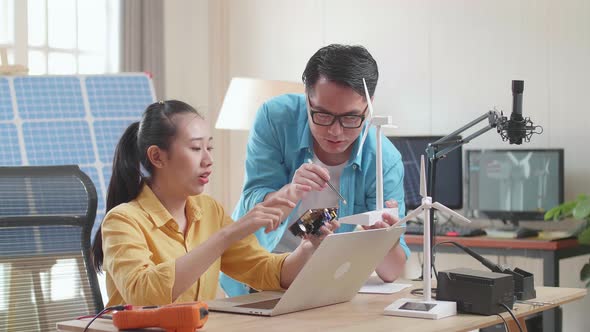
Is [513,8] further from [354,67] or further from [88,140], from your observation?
[354,67]

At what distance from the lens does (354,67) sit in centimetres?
218

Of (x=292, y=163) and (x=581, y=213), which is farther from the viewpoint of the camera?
(x=581, y=213)

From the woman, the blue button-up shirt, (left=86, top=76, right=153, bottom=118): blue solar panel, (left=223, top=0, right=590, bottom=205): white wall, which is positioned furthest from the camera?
(left=223, top=0, right=590, bottom=205): white wall

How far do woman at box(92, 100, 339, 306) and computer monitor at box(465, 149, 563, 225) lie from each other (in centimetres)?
270

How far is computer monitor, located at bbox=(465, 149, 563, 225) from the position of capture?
15.1ft

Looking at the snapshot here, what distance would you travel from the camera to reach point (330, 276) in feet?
6.20

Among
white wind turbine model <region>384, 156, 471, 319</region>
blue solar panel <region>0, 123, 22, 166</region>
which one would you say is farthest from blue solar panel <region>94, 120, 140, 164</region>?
white wind turbine model <region>384, 156, 471, 319</region>

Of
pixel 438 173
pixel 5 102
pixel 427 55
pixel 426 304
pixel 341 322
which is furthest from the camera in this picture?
pixel 427 55

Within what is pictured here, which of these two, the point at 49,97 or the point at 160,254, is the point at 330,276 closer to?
the point at 160,254

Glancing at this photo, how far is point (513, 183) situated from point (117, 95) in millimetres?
2114

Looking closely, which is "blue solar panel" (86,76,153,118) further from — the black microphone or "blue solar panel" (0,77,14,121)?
the black microphone

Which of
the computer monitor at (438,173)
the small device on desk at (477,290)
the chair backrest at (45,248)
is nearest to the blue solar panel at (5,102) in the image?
the chair backrest at (45,248)

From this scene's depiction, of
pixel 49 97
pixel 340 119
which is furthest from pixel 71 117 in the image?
pixel 340 119

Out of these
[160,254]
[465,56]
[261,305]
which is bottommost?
[261,305]
